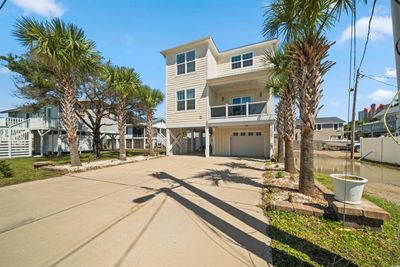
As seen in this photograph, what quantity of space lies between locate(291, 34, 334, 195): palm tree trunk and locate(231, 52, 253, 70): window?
11.7 m

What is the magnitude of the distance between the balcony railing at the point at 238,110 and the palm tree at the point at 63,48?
9295mm

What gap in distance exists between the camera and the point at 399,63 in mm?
1702

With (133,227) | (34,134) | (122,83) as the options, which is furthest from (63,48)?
(34,134)

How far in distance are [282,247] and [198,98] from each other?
14.1 meters

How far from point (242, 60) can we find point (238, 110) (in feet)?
16.2

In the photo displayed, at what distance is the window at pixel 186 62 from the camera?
16.4 m

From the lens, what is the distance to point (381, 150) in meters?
13.5

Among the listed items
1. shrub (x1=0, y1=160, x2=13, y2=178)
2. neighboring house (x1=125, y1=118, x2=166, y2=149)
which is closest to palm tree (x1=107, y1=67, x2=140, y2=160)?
shrub (x1=0, y1=160, x2=13, y2=178)

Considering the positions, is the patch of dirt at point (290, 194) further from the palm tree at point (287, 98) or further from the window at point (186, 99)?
the window at point (186, 99)

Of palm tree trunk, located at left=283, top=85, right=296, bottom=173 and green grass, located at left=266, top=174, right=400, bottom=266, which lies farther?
palm tree trunk, located at left=283, top=85, right=296, bottom=173

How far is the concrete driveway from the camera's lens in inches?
102

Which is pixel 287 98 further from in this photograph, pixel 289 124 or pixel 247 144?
pixel 247 144

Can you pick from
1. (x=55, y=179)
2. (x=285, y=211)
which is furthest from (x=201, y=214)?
(x=55, y=179)

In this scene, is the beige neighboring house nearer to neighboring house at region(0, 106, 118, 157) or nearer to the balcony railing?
the balcony railing
